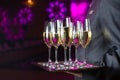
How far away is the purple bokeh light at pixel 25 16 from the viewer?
3.62 m

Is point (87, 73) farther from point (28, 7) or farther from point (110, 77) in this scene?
point (28, 7)

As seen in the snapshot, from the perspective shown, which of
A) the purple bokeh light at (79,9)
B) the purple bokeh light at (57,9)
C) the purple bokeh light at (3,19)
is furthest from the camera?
the purple bokeh light at (57,9)

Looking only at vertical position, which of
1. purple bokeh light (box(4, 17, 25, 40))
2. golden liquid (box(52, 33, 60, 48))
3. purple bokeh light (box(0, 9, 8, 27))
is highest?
purple bokeh light (box(0, 9, 8, 27))

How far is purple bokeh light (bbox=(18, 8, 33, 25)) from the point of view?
11.9ft

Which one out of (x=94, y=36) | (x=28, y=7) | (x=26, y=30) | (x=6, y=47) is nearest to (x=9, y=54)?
(x=6, y=47)

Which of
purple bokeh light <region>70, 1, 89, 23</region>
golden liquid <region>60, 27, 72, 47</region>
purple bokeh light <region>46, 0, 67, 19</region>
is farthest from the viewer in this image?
purple bokeh light <region>46, 0, 67, 19</region>

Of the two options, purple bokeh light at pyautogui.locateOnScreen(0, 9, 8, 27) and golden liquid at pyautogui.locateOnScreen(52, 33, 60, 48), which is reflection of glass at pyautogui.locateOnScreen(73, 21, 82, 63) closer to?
golden liquid at pyautogui.locateOnScreen(52, 33, 60, 48)

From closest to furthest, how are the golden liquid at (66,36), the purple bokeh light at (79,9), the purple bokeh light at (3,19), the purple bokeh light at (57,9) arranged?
the golden liquid at (66,36) < the purple bokeh light at (79,9) < the purple bokeh light at (3,19) < the purple bokeh light at (57,9)

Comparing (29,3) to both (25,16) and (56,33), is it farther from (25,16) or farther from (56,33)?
(56,33)

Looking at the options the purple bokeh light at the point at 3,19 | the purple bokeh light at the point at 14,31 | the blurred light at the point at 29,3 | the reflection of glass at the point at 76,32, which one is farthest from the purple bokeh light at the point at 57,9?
the reflection of glass at the point at 76,32

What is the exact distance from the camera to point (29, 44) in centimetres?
363

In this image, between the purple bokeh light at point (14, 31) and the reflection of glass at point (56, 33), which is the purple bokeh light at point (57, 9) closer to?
A: the purple bokeh light at point (14, 31)

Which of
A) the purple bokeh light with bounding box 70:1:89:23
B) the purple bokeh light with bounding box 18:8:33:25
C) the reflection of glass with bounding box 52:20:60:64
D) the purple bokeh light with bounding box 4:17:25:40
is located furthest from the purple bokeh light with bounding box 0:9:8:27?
the reflection of glass with bounding box 52:20:60:64

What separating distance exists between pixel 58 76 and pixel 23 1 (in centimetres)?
114
